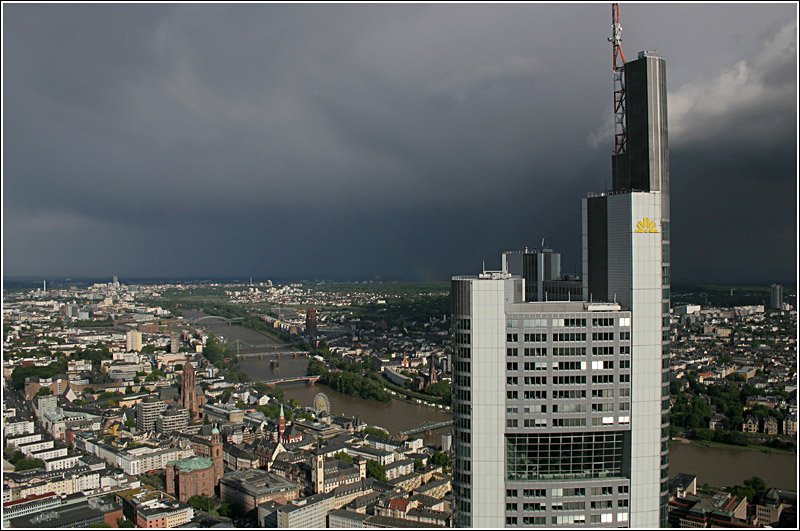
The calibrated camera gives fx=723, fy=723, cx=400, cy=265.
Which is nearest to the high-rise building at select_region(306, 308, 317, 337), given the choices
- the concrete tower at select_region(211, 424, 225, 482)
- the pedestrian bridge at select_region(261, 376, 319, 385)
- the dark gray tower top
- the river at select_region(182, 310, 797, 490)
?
the river at select_region(182, 310, 797, 490)

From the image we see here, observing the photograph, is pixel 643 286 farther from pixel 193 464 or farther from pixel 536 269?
pixel 193 464

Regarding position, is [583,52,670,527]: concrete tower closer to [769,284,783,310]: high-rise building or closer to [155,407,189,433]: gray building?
[155,407,189,433]: gray building

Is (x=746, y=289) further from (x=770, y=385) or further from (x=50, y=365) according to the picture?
(x=50, y=365)

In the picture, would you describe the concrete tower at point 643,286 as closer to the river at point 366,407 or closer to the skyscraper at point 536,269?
the skyscraper at point 536,269

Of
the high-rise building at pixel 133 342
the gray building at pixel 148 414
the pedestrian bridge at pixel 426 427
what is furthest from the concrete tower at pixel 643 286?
the high-rise building at pixel 133 342

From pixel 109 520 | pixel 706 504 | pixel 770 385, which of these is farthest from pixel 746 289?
pixel 109 520

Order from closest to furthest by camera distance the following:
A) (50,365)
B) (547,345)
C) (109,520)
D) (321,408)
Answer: (547,345) < (109,520) < (321,408) < (50,365)
